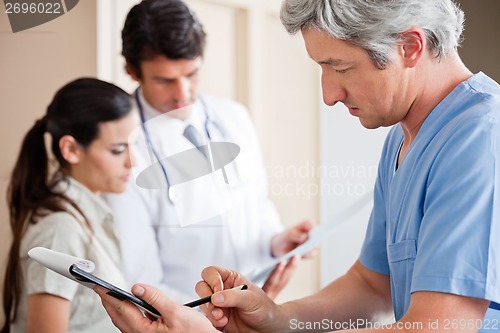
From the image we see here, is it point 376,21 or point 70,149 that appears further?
point 70,149

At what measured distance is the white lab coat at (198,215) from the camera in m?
1.57

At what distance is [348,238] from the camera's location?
181 centimetres

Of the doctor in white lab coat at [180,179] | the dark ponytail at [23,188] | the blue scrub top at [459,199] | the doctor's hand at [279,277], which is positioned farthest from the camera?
the doctor's hand at [279,277]

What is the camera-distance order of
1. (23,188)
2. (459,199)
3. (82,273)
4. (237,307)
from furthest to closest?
(23,188), (237,307), (82,273), (459,199)

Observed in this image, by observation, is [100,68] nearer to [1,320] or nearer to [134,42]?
[134,42]

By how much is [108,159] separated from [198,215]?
10.3 inches

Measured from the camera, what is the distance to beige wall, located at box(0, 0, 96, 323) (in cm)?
149

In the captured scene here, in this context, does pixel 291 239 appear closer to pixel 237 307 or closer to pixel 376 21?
pixel 237 307

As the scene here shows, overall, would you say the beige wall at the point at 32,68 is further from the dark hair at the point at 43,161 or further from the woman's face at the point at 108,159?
the woman's face at the point at 108,159

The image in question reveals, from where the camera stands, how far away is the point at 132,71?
61.4 inches

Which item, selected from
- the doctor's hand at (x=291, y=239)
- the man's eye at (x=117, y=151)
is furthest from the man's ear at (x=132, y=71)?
the doctor's hand at (x=291, y=239)

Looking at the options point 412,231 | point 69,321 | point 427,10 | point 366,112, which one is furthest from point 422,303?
point 69,321

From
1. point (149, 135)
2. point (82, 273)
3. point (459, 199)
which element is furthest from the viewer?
point (149, 135)

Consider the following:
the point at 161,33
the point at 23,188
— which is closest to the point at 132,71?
the point at 161,33
